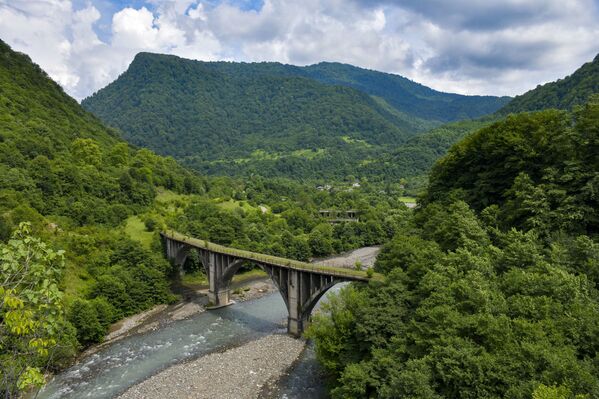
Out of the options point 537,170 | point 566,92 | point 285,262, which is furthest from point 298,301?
point 566,92

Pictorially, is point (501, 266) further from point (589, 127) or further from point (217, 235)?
point (217, 235)

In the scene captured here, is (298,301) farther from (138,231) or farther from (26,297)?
(138,231)

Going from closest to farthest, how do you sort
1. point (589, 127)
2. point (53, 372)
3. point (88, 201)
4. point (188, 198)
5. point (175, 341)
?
point (589, 127)
point (53, 372)
point (175, 341)
point (88, 201)
point (188, 198)

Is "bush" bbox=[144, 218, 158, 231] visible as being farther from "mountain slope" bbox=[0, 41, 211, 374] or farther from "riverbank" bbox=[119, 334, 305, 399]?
"riverbank" bbox=[119, 334, 305, 399]

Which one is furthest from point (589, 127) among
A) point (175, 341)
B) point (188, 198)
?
point (188, 198)

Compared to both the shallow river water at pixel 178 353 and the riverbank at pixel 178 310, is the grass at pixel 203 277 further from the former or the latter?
the shallow river water at pixel 178 353

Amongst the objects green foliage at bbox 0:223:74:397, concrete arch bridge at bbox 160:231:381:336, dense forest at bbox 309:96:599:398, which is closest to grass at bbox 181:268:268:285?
concrete arch bridge at bbox 160:231:381:336
